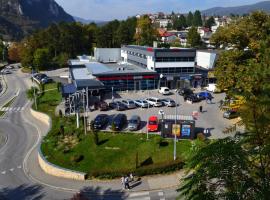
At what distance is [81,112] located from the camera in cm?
4681

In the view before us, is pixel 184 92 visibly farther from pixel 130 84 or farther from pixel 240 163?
pixel 240 163

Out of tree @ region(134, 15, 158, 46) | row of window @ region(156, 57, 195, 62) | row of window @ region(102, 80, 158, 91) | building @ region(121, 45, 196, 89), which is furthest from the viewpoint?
tree @ region(134, 15, 158, 46)

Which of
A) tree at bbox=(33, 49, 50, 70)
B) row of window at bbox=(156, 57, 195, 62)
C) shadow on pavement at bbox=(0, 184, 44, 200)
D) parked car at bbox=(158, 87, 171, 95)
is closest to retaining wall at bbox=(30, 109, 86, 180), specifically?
shadow on pavement at bbox=(0, 184, 44, 200)

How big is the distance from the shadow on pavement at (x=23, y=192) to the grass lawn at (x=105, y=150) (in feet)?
12.6

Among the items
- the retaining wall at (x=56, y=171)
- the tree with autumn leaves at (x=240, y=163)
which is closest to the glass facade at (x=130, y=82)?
the retaining wall at (x=56, y=171)

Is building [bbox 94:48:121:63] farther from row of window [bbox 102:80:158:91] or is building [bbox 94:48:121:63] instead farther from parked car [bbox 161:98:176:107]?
parked car [bbox 161:98:176:107]

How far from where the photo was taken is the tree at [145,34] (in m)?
107

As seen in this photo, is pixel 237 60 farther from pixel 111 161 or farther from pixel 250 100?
pixel 250 100

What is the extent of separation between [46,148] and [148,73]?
96.6ft

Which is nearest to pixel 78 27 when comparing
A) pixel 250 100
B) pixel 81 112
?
pixel 81 112

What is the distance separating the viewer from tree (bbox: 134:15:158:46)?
107375 millimetres

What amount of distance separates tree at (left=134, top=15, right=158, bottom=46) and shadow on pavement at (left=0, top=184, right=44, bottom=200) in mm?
82013

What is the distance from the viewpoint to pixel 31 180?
30.7 m

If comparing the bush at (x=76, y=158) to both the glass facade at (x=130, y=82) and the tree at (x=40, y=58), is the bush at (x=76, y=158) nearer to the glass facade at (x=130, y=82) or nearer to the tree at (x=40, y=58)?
the glass facade at (x=130, y=82)
